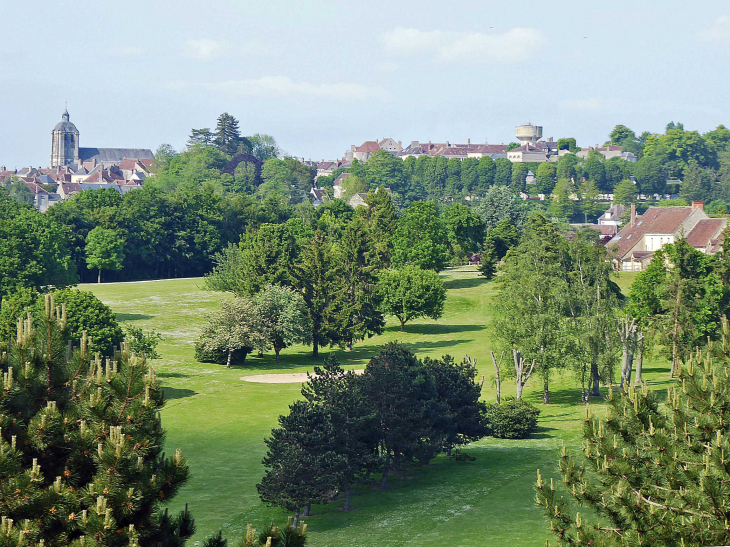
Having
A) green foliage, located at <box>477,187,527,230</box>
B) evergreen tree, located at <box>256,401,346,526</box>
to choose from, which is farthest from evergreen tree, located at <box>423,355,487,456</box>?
green foliage, located at <box>477,187,527,230</box>

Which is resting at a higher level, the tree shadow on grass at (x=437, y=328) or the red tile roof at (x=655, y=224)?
the red tile roof at (x=655, y=224)

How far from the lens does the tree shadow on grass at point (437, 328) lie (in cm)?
8131

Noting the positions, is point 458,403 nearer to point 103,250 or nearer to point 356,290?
point 356,290

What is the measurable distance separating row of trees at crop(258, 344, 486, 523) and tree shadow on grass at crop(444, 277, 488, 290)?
5666 centimetres

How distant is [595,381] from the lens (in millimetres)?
55875

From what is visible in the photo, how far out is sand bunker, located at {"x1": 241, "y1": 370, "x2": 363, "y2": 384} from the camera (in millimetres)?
61031

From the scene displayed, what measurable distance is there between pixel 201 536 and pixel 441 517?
8.68m

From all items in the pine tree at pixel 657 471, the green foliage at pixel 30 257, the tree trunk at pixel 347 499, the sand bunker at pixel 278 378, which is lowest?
the tree trunk at pixel 347 499

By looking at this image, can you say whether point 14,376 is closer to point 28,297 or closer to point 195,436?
point 195,436

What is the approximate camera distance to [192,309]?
87375mm

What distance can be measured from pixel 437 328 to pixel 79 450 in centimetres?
6858

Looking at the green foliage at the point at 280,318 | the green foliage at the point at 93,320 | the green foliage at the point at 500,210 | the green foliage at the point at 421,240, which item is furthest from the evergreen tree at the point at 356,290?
the green foliage at the point at 500,210

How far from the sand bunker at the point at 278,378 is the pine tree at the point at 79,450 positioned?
4371cm

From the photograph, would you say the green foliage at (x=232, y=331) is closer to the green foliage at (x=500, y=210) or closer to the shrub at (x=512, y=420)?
the shrub at (x=512, y=420)
